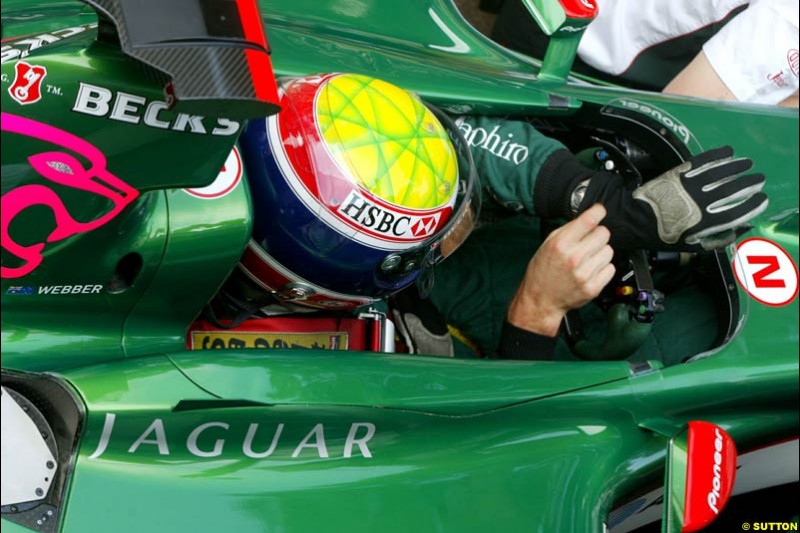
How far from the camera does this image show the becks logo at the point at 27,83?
0.96m

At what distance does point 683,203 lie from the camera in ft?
4.81

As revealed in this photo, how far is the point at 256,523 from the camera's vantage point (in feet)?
3.75

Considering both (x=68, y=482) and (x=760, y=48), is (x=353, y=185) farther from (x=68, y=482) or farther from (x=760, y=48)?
(x=760, y=48)

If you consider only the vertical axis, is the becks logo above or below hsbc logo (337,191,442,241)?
above

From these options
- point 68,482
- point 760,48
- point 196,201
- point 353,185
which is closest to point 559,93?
point 760,48

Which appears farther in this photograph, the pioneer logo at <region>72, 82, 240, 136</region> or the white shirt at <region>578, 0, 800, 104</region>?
the white shirt at <region>578, 0, 800, 104</region>

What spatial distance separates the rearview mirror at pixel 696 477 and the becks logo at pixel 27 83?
3.22 feet

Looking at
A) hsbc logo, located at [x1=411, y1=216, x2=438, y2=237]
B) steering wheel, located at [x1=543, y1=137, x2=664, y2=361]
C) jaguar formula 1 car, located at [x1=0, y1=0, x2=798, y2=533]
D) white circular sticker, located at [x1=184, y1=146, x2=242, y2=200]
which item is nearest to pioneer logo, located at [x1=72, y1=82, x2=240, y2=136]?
jaguar formula 1 car, located at [x1=0, y1=0, x2=798, y2=533]

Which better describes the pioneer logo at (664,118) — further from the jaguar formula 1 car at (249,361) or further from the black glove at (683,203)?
the black glove at (683,203)

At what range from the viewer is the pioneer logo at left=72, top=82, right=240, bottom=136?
98 cm

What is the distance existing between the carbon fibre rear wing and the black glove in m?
0.74

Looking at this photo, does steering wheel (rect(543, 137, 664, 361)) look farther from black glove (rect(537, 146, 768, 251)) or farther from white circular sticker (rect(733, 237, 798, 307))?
white circular sticker (rect(733, 237, 798, 307))

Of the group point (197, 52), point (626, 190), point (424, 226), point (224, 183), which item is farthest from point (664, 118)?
point (197, 52)

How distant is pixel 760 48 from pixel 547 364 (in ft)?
3.21
